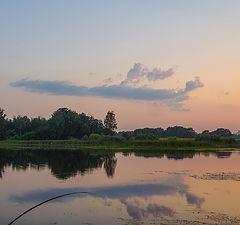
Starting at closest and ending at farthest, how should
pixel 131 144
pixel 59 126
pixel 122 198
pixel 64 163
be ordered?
1. pixel 122 198
2. pixel 64 163
3. pixel 131 144
4. pixel 59 126

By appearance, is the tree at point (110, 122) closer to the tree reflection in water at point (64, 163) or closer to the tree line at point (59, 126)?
the tree line at point (59, 126)

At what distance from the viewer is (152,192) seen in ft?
76.7

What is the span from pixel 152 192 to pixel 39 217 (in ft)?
32.3

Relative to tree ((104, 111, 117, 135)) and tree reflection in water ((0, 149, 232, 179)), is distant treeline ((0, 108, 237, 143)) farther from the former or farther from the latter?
tree reflection in water ((0, 149, 232, 179))

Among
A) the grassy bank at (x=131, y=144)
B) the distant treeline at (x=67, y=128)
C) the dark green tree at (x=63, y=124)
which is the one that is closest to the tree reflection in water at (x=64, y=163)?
the grassy bank at (x=131, y=144)

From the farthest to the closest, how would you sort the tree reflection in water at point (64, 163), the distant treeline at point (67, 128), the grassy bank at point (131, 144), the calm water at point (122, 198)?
the distant treeline at point (67, 128), the grassy bank at point (131, 144), the tree reflection in water at point (64, 163), the calm water at point (122, 198)

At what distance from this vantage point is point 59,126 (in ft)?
388

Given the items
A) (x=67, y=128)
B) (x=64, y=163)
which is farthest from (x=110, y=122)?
(x=64, y=163)

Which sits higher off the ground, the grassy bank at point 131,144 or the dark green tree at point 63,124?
the dark green tree at point 63,124

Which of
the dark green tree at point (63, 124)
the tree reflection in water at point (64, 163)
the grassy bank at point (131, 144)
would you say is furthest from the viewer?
the dark green tree at point (63, 124)

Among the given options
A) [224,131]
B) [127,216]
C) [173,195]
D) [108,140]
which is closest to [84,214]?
[127,216]

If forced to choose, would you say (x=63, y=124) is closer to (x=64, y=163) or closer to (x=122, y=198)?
(x=64, y=163)

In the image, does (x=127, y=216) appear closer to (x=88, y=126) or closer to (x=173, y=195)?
(x=173, y=195)

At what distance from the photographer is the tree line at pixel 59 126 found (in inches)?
4643
